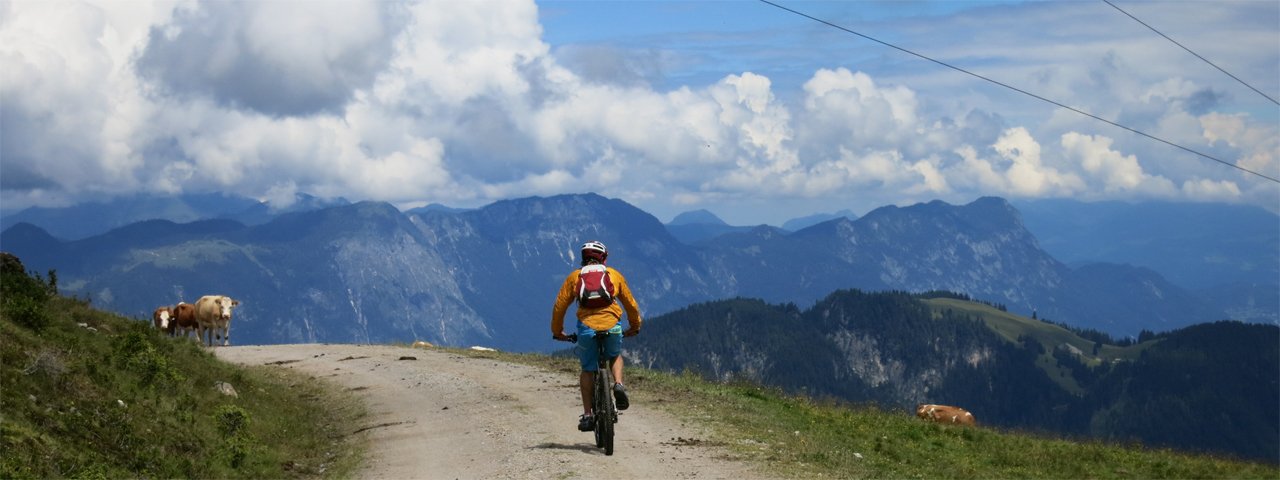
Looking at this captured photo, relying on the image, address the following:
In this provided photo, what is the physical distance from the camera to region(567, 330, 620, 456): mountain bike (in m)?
17.6

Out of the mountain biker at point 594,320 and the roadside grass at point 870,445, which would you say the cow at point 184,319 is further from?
the mountain biker at point 594,320

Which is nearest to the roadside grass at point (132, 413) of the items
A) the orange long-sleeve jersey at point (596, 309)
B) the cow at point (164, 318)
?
the orange long-sleeve jersey at point (596, 309)

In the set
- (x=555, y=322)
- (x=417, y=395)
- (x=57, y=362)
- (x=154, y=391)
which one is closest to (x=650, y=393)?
(x=417, y=395)

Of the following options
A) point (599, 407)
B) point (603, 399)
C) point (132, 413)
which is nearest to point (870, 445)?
point (599, 407)

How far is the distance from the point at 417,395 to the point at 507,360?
27.1ft

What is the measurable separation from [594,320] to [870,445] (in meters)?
7.15

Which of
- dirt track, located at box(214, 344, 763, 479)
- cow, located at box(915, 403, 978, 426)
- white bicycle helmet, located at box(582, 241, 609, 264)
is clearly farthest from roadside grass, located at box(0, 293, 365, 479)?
cow, located at box(915, 403, 978, 426)

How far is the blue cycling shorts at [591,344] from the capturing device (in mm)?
17891

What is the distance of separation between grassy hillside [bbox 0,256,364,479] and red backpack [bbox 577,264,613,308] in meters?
5.05

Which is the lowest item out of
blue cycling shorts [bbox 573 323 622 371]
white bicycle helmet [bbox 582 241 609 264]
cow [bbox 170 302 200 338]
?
blue cycling shorts [bbox 573 323 622 371]

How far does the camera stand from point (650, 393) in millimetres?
26688

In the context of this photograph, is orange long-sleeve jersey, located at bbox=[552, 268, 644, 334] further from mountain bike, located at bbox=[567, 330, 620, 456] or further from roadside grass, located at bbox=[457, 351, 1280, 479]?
roadside grass, located at bbox=[457, 351, 1280, 479]

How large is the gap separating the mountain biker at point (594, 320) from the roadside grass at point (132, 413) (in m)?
4.37

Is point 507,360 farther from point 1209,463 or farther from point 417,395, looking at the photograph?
point 1209,463
